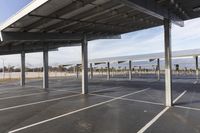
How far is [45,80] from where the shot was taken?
844 inches

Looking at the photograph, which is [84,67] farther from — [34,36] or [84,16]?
[84,16]

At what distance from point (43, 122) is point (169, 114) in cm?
531

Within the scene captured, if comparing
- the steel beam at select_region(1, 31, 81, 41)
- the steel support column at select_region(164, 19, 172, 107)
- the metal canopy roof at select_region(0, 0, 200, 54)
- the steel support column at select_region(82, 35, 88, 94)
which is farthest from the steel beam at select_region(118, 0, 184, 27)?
the steel beam at select_region(1, 31, 81, 41)

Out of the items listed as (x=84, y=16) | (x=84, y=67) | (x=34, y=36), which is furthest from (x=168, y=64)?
(x=34, y=36)

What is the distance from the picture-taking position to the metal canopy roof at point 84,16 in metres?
9.76

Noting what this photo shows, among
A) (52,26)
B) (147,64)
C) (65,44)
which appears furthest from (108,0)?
(147,64)

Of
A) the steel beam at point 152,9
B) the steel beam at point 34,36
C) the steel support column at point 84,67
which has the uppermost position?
the steel beam at point 152,9

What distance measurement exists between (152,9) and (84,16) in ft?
13.1

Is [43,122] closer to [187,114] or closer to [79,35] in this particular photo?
[187,114]

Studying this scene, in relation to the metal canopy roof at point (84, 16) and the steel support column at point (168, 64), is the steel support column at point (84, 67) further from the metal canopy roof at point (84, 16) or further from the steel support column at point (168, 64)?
the steel support column at point (168, 64)

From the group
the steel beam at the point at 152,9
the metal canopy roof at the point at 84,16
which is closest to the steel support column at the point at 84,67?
the metal canopy roof at the point at 84,16

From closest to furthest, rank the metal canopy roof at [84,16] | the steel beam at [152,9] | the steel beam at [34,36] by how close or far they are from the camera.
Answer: the steel beam at [152,9] → the metal canopy roof at [84,16] → the steel beam at [34,36]

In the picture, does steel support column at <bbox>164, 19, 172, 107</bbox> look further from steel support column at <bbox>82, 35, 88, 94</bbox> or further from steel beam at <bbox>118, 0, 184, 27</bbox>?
steel support column at <bbox>82, 35, 88, 94</bbox>

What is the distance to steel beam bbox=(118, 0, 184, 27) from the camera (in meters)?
8.71
